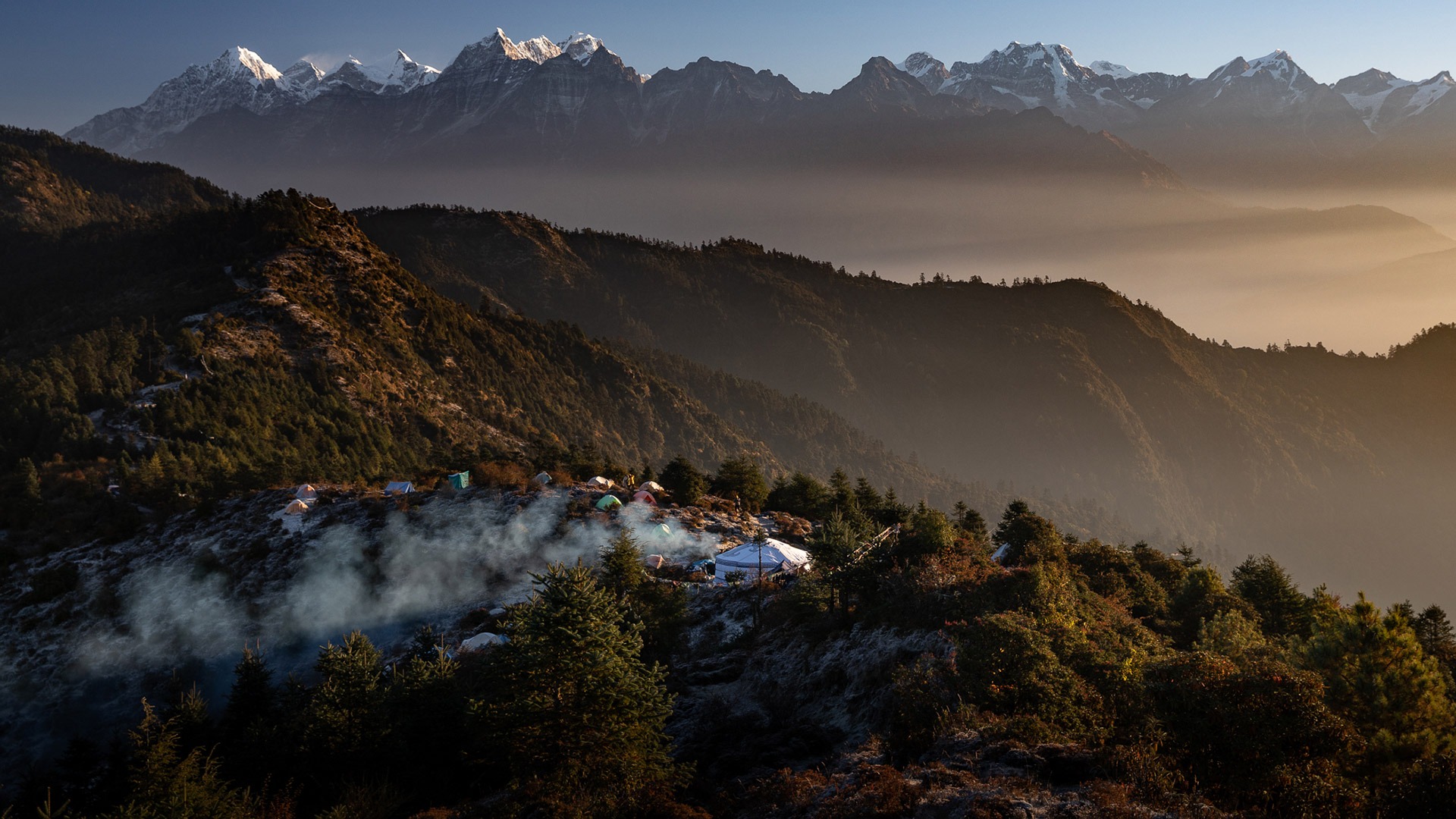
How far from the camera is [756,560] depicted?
153 ft

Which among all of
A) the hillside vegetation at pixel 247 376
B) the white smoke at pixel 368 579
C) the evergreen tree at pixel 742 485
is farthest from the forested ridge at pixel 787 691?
the hillside vegetation at pixel 247 376

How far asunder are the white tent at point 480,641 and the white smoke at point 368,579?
546 cm

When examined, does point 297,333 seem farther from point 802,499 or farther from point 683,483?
point 802,499

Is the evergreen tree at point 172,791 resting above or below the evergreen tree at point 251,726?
above

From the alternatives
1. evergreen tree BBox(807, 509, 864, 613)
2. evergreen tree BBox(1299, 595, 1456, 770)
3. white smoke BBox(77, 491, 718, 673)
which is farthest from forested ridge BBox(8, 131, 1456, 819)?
white smoke BBox(77, 491, 718, 673)

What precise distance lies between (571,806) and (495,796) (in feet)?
18.0

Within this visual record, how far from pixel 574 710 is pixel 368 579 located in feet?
107

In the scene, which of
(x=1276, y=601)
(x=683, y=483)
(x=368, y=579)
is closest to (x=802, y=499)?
(x=683, y=483)

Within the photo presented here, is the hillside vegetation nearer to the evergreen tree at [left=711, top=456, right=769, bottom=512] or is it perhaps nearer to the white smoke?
the evergreen tree at [left=711, top=456, right=769, bottom=512]

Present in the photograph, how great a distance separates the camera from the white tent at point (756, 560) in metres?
46.3

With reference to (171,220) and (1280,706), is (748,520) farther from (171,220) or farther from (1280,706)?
(171,220)

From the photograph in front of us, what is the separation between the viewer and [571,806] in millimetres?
20219

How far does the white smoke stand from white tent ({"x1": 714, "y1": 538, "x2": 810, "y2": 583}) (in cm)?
515

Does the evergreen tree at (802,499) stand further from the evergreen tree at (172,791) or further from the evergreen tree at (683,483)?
the evergreen tree at (172,791)
